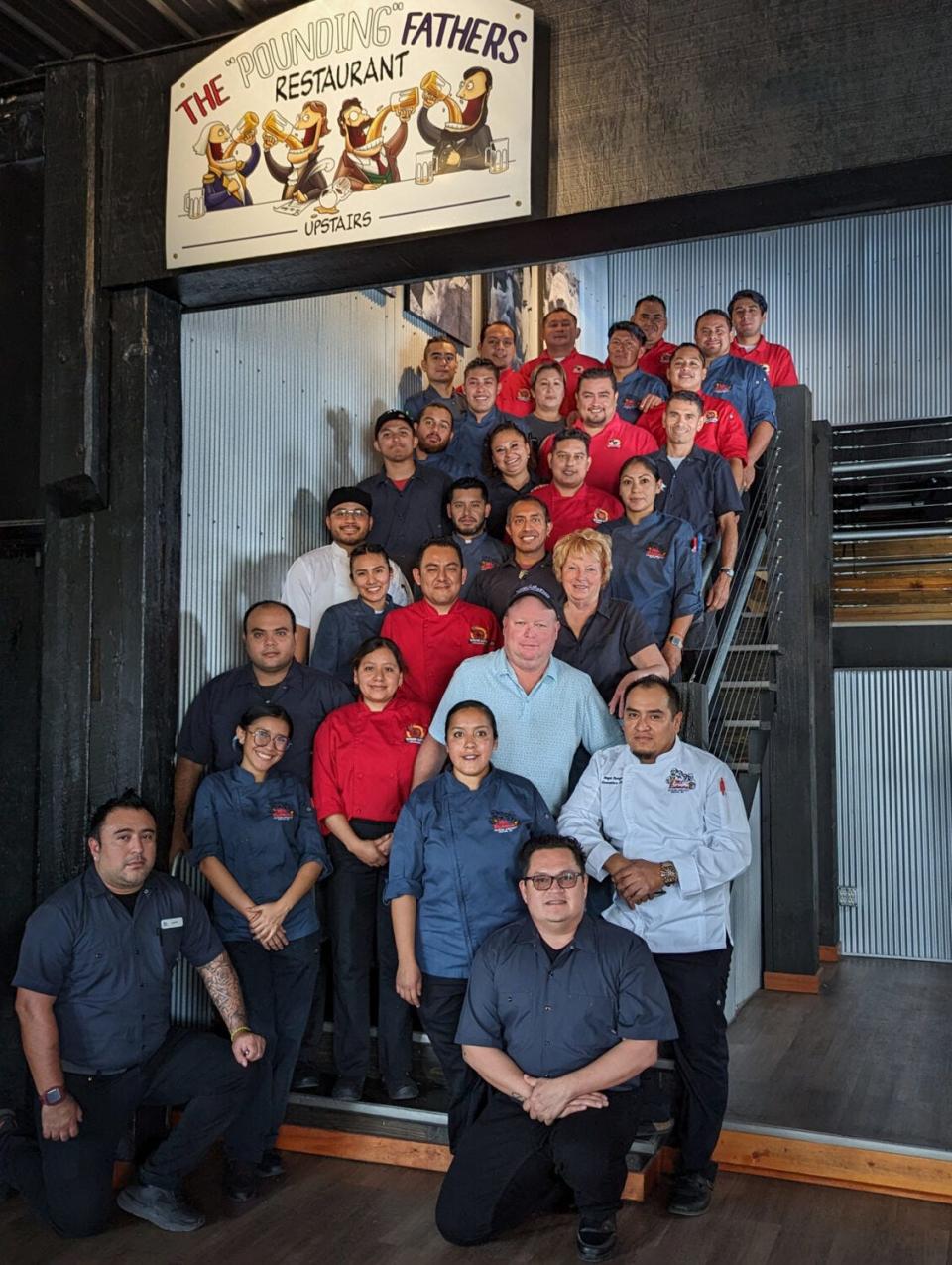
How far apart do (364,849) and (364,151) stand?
7.42 ft

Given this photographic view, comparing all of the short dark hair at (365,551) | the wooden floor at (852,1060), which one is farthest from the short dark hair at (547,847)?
the short dark hair at (365,551)

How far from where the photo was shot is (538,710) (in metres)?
4.04

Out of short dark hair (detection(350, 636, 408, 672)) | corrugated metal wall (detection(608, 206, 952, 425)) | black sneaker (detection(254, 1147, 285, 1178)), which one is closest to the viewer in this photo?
black sneaker (detection(254, 1147, 285, 1178))

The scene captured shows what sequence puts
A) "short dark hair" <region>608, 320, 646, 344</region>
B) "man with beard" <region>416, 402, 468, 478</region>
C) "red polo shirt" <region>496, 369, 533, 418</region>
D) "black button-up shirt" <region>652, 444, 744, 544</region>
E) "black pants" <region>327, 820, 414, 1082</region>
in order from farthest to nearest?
"red polo shirt" <region>496, 369, 533, 418</region>, "short dark hair" <region>608, 320, 646, 344</region>, "man with beard" <region>416, 402, 468, 478</region>, "black button-up shirt" <region>652, 444, 744, 544</region>, "black pants" <region>327, 820, 414, 1082</region>

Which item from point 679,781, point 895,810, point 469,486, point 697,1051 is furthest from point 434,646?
point 895,810

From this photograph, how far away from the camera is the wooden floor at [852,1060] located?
4.16 metres

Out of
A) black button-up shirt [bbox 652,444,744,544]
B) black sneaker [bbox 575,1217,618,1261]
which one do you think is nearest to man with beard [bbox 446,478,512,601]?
black button-up shirt [bbox 652,444,744,544]

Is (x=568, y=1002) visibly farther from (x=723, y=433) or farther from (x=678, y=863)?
(x=723, y=433)

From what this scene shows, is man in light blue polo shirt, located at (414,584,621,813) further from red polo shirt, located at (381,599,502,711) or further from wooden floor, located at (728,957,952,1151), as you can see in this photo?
wooden floor, located at (728,957,952,1151)

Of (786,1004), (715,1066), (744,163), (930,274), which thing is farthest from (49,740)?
(930,274)

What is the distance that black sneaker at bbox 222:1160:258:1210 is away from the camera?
147 inches

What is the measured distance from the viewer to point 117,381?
13.1ft

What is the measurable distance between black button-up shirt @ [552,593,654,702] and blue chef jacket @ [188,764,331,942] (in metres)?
1.16

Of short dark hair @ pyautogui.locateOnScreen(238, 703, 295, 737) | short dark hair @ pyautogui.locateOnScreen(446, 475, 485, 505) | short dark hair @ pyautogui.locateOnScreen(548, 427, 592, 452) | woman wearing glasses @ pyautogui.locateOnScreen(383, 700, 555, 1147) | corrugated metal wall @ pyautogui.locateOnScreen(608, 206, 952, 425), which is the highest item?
corrugated metal wall @ pyautogui.locateOnScreen(608, 206, 952, 425)
